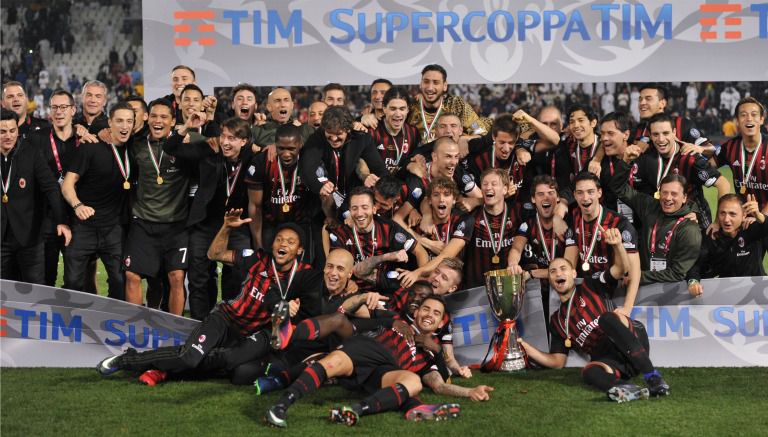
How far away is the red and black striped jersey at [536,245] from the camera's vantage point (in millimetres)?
6965

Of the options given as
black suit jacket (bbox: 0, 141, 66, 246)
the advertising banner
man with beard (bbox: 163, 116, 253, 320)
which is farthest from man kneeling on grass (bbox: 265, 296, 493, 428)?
the advertising banner

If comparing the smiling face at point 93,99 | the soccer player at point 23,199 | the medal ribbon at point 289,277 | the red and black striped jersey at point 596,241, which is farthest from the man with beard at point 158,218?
the red and black striped jersey at point 596,241

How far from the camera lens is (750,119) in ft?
25.0

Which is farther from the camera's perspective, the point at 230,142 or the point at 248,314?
the point at 230,142

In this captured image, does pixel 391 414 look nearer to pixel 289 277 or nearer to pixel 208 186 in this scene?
pixel 289 277

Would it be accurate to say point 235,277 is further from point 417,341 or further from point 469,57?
point 469,57

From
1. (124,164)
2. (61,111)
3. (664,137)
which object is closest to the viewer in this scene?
(664,137)

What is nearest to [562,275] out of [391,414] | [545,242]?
[545,242]

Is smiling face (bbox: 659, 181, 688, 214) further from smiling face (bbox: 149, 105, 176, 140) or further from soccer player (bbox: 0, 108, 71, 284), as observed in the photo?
soccer player (bbox: 0, 108, 71, 284)

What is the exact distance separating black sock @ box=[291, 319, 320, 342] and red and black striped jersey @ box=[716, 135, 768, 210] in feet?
12.1

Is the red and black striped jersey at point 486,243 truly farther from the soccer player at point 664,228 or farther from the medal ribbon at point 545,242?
the soccer player at point 664,228

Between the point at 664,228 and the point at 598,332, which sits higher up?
the point at 664,228

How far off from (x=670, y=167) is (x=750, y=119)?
0.78m

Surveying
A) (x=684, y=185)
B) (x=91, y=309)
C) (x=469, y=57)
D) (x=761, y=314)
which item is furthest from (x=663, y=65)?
(x=91, y=309)
